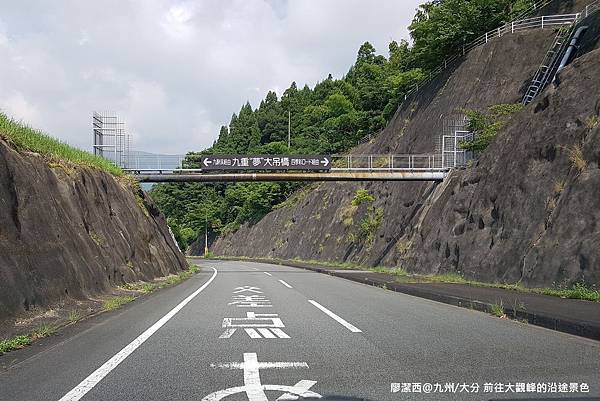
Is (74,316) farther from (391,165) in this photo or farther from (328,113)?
(328,113)

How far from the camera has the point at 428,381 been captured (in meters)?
5.75

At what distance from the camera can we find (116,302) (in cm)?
1338

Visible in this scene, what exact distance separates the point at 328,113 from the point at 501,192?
183 feet

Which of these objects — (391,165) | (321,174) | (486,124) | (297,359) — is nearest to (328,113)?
(391,165)

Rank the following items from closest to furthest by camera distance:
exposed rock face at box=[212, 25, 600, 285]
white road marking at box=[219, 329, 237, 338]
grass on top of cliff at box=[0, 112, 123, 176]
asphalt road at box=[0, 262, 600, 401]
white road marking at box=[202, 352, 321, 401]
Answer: white road marking at box=[202, 352, 321, 401]
asphalt road at box=[0, 262, 600, 401]
white road marking at box=[219, 329, 237, 338]
grass on top of cliff at box=[0, 112, 123, 176]
exposed rock face at box=[212, 25, 600, 285]

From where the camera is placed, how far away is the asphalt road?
17.9 ft

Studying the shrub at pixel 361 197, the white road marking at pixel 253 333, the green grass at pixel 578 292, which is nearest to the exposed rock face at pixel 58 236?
the white road marking at pixel 253 333

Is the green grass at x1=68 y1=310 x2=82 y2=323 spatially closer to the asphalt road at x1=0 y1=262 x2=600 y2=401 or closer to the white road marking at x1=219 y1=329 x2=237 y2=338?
the asphalt road at x1=0 y1=262 x2=600 y2=401

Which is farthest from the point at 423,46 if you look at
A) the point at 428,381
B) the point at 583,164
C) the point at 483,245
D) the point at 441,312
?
the point at 428,381

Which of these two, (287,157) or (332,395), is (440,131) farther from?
(332,395)

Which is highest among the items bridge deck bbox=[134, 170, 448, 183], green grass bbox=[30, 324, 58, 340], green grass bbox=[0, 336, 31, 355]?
bridge deck bbox=[134, 170, 448, 183]

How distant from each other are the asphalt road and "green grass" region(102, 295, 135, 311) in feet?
3.41

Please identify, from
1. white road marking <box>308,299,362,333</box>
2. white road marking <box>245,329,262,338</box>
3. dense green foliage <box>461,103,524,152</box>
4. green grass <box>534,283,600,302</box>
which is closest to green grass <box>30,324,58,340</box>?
white road marking <box>245,329,262,338</box>

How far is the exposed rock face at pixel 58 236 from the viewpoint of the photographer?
10133 millimetres
